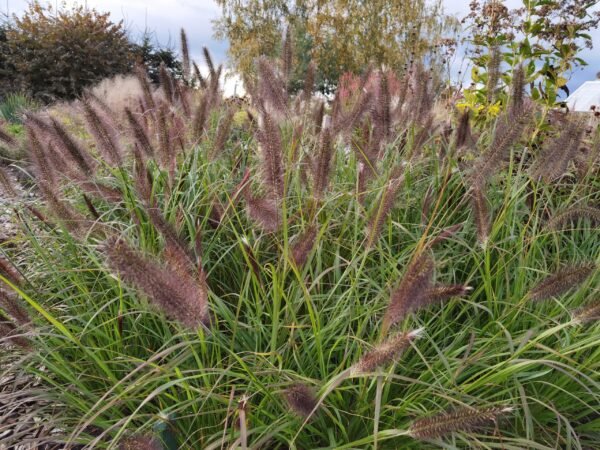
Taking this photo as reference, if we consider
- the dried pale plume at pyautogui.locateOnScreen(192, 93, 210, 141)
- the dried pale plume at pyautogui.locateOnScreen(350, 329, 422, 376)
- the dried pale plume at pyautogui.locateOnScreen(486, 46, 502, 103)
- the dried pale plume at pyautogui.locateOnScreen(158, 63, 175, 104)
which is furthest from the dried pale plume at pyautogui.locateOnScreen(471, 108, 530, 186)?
the dried pale plume at pyautogui.locateOnScreen(158, 63, 175, 104)

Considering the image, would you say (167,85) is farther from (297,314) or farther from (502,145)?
(502,145)

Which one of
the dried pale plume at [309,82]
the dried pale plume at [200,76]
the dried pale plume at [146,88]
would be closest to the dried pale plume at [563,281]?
the dried pale plume at [309,82]

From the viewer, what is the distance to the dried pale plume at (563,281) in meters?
1.31

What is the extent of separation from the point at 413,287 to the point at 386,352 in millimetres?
145

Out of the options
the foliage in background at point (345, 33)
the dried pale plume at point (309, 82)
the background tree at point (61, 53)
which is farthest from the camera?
the foliage in background at point (345, 33)

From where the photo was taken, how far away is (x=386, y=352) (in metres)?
1.08

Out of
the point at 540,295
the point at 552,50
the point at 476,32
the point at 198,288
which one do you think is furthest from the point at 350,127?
the point at 476,32

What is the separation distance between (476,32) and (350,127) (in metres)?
2.23

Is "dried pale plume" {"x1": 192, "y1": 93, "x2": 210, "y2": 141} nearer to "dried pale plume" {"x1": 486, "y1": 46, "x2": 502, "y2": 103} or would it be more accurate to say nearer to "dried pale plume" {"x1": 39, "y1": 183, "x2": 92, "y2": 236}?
"dried pale plume" {"x1": 39, "y1": 183, "x2": 92, "y2": 236}

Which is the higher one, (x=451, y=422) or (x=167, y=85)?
(x=167, y=85)

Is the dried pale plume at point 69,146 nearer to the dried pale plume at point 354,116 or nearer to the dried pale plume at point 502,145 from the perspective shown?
the dried pale plume at point 354,116

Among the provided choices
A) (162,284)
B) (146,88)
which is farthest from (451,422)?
(146,88)

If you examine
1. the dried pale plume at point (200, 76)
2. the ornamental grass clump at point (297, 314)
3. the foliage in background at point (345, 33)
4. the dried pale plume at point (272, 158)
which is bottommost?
the foliage in background at point (345, 33)

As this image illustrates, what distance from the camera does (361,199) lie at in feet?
6.89
